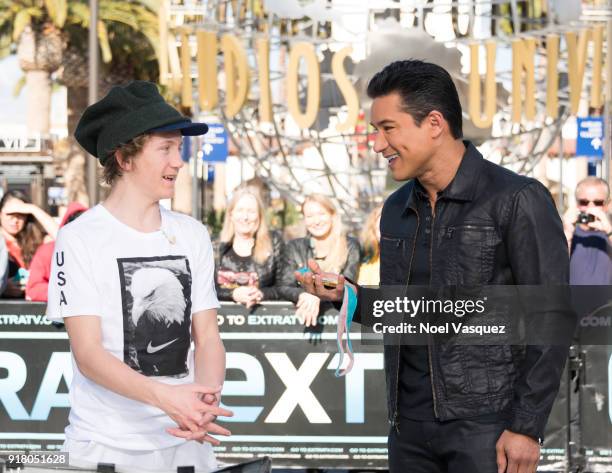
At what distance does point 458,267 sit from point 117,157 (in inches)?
40.0

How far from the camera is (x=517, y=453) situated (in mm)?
2855

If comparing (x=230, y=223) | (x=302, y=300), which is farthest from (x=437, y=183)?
(x=230, y=223)

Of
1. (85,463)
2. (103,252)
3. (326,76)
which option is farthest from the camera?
(326,76)

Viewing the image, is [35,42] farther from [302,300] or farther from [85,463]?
[85,463]

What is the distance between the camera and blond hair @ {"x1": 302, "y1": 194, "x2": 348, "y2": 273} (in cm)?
695

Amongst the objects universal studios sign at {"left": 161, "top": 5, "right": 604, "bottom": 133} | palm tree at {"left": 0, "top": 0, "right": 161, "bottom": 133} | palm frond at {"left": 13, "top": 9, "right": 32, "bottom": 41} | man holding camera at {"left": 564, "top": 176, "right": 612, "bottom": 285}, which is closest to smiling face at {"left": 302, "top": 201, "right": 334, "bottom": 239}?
man holding camera at {"left": 564, "top": 176, "right": 612, "bottom": 285}

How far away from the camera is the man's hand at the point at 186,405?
104 inches

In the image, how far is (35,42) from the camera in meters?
21.0

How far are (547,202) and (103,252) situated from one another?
4.05 ft

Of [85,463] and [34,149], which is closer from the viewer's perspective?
[85,463]

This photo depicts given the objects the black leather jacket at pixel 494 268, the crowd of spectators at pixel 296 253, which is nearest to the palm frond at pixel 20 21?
the crowd of spectators at pixel 296 253

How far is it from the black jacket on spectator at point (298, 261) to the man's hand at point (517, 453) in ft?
12.9

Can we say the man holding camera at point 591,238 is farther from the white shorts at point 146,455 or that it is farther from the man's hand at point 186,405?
the man's hand at point 186,405

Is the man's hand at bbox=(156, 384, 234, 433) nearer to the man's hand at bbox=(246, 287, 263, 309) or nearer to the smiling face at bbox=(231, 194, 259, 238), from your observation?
the man's hand at bbox=(246, 287, 263, 309)
